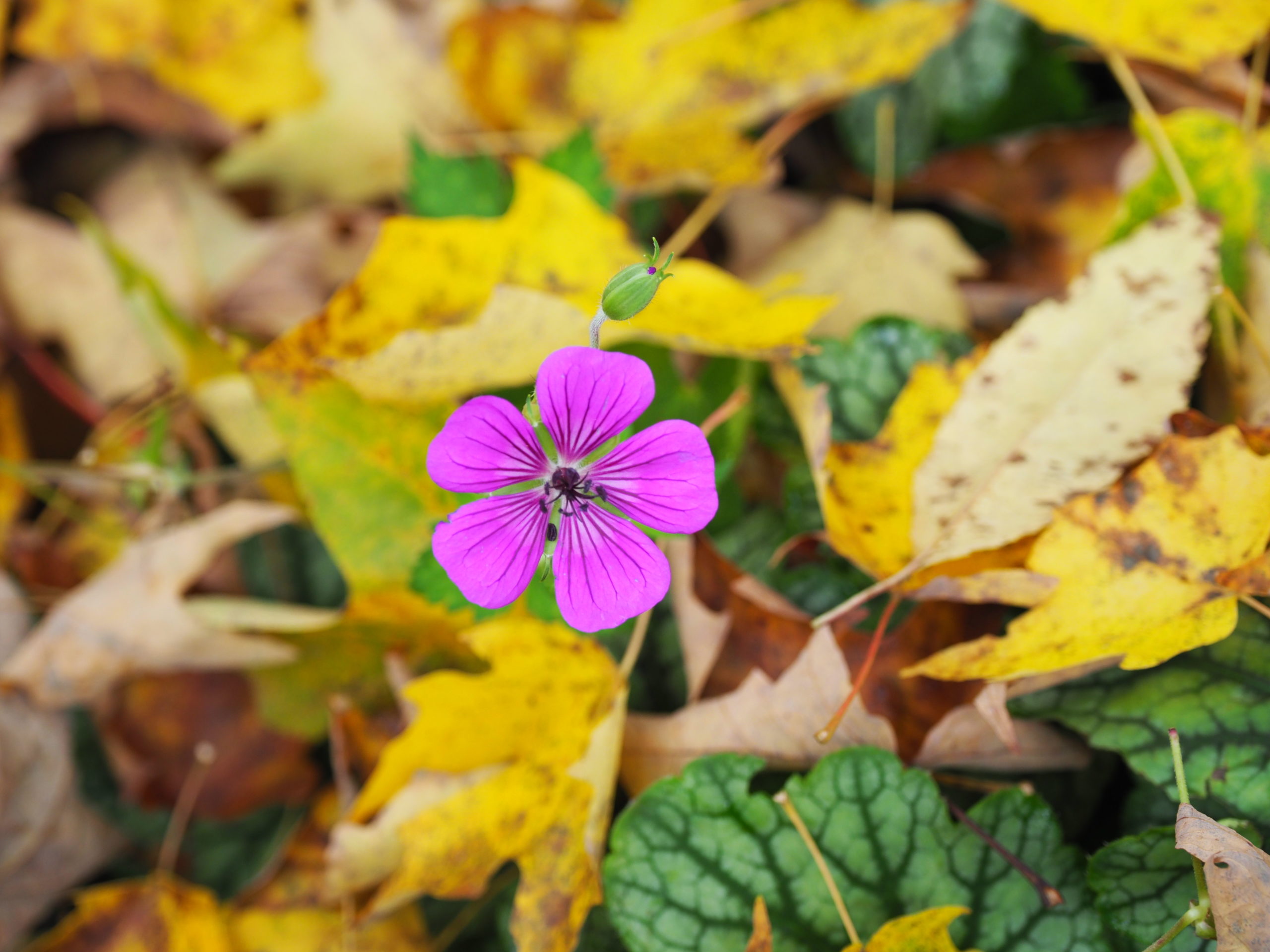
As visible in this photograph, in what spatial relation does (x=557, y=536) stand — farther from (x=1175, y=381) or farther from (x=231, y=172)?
(x=231, y=172)

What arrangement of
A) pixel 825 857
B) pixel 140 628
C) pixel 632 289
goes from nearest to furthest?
pixel 632 289
pixel 825 857
pixel 140 628

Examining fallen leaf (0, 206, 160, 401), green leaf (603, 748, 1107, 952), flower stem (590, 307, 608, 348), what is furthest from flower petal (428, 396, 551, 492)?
fallen leaf (0, 206, 160, 401)

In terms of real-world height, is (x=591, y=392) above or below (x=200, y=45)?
below

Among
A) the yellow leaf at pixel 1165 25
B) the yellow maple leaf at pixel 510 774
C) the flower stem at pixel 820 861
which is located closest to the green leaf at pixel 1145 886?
the flower stem at pixel 820 861

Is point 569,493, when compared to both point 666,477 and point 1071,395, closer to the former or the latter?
point 666,477

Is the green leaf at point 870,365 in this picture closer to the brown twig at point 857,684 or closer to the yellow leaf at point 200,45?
the brown twig at point 857,684

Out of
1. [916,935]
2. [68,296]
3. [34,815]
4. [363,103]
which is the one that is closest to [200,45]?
[363,103]

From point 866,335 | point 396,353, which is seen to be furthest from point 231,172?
point 866,335
